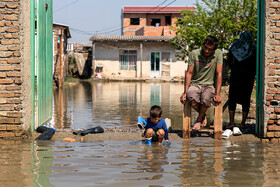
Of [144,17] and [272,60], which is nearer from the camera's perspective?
[272,60]

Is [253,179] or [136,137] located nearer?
[253,179]

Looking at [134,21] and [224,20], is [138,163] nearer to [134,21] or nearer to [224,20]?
[224,20]

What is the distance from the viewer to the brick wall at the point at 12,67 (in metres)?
6.54

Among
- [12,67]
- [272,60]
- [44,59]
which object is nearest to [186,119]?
[272,60]

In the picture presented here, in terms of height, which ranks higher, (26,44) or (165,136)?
(26,44)

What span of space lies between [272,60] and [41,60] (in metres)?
4.09

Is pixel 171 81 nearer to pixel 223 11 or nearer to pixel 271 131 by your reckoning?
pixel 223 11

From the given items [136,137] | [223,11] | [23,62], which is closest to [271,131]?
[136,137]

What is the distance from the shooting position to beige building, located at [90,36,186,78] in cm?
3491

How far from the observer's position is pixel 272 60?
669 cm

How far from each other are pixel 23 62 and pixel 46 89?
6.85ft

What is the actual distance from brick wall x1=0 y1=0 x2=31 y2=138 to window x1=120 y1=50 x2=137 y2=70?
94.5 feet

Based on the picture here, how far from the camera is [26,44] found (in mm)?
6684

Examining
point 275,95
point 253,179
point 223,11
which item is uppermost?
point 223,11
